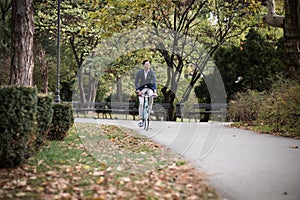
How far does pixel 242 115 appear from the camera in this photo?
52.0 feet

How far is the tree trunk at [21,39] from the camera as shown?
10.8 meters

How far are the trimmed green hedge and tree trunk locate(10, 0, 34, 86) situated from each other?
4559mm

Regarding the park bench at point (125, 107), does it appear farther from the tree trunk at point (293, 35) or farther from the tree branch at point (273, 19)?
the tree trunk at point (293, 35)

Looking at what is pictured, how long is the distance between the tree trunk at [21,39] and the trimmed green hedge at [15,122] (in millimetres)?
4559

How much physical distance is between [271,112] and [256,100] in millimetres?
2851

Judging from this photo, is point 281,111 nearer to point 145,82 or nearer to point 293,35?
point 293,35

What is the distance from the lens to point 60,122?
9789 mm

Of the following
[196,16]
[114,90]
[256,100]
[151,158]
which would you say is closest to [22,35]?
[151,158]

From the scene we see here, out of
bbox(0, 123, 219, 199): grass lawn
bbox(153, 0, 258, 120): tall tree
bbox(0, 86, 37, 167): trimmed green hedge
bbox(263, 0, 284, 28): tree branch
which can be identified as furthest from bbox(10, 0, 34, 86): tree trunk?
bbox(153, 0, 258, 120): tall tree

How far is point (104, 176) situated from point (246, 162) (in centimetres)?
253

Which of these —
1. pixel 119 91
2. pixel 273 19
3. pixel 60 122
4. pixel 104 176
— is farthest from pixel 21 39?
pixel 119 91

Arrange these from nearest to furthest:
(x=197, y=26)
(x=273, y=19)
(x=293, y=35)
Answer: (x=293, y=35) → (x=273, y=19) → (x=197, y=26)

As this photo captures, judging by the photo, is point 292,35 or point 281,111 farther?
point 292,35

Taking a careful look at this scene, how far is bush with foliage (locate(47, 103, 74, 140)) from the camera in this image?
9.59 metres
